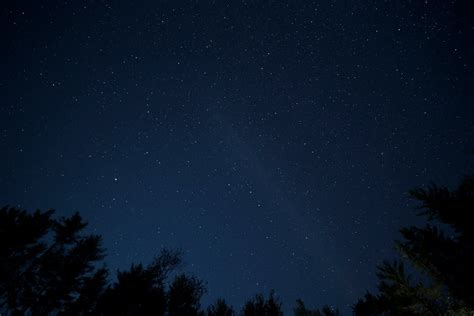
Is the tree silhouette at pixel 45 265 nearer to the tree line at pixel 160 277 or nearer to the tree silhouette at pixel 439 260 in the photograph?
the tree line at pixel 160 277

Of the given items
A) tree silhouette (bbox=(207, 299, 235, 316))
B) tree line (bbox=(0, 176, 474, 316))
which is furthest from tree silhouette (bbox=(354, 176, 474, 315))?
tree silhouette (bbox=(207, 299, 235, 316))

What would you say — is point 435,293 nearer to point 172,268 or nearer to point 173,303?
point 173,303

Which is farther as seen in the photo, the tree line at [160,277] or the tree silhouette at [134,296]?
the tree silhouette at [134,296]

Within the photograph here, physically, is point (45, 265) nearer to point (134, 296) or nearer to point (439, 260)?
point (134, 296)

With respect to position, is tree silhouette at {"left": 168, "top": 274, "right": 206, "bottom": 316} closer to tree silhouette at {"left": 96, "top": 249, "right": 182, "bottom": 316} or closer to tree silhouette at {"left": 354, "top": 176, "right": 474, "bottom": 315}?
tree silhouette at {"left": 96, "top": 249, "right": 182, "bottom": 316}

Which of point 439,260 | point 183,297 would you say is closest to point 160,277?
point 183,297

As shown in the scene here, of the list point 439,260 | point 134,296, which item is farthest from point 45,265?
point 439,260

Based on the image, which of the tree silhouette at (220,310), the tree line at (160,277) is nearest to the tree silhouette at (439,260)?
the tree line at (160,277)

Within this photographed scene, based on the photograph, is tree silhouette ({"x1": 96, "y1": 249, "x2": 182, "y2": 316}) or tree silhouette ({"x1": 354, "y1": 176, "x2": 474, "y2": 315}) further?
tree silhouette ({"x1": 96, "y1": 249, "x2": 182, "y2": 316})

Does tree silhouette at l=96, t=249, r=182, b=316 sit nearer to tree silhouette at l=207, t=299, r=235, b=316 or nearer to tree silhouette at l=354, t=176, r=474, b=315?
tree silhouette at l=207, t=299, r=235, b=316

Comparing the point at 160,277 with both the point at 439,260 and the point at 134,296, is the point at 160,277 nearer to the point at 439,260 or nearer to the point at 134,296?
the point at 134,296

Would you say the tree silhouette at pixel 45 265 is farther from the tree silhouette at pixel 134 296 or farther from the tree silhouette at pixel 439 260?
the tree silhouette at pixel 439 260

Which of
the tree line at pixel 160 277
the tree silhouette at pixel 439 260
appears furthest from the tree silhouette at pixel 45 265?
the tree silhouette at pixel 439 260

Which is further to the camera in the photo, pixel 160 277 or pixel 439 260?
pixel 160 277
